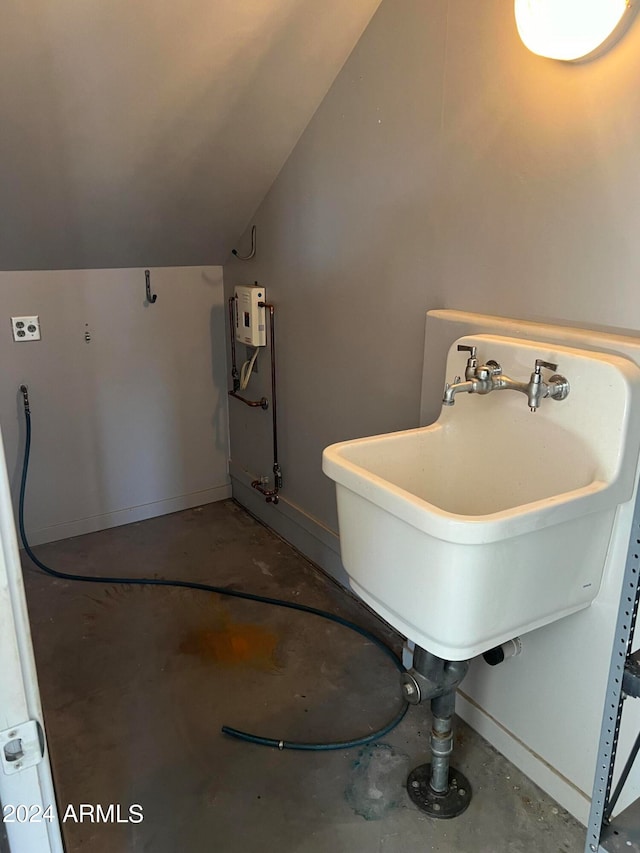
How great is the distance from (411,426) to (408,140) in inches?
33.4

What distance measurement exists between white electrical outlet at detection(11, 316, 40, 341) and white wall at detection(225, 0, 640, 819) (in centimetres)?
99

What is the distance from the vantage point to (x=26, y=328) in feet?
8.36

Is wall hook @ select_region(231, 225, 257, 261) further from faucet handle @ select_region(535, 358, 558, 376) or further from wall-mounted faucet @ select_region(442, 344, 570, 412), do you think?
faucet handle @ select_region(535, 358, 558, 376)

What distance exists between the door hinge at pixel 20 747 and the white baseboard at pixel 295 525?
183cm

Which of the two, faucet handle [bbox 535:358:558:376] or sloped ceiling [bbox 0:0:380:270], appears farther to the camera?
sloped ceiling [bbox 0:0:380:270]

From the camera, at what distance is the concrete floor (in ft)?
4.81

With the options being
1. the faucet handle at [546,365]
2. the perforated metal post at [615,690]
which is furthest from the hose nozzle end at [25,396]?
the perforated metal post at [615,690]

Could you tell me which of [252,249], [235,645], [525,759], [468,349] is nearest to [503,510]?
[468,349]

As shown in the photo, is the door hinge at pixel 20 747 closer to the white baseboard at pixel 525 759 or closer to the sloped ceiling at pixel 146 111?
the white baseboard at pixel 525 759

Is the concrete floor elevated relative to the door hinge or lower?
lower

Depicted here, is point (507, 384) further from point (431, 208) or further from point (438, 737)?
point (438, 737)

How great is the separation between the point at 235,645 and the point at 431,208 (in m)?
1.56

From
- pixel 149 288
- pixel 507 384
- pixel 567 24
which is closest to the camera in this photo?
pixel 567 24

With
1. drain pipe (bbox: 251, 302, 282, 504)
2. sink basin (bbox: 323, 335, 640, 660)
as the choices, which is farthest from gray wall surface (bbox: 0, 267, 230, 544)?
sink basin (bbox: 323, 335, 640, 660)
